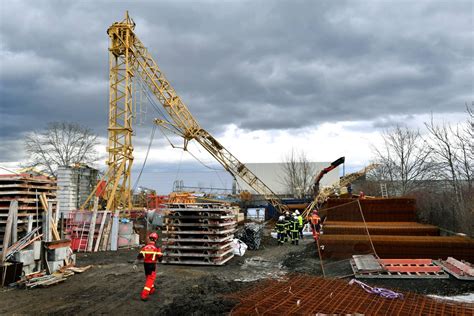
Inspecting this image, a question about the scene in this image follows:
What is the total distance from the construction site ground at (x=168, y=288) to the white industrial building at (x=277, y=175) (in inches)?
1725

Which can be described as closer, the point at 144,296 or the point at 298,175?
the point at 144,296

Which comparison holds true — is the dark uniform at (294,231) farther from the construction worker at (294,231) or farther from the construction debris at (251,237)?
the construction debris at (251,237)

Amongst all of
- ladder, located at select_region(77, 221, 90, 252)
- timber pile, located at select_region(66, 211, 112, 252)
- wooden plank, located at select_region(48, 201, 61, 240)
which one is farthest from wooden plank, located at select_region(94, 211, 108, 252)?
wooden plank, located at select_region(48, 201, 61, 240)

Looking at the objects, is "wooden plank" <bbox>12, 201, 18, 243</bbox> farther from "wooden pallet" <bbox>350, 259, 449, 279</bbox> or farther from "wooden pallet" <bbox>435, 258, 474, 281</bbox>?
"wooden pallet" <bbox>435, 258, 474, 281</bbox>

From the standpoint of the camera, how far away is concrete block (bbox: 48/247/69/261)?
399 inches

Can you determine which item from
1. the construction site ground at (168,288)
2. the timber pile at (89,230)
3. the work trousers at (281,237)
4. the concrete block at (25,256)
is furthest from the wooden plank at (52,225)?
the work trousers at (281,237)

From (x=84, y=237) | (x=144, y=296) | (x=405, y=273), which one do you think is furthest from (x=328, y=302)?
(x=84, y=237)

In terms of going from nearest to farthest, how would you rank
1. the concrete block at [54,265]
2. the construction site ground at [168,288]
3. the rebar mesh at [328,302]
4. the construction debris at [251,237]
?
the rebar mesh at [328,302], the construction site ground at [168,288], the concrete block at [54,265], the construction debris at [251,237]

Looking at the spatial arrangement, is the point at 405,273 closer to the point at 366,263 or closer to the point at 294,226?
the point at 366,263

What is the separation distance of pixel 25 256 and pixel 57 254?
87 centimetres

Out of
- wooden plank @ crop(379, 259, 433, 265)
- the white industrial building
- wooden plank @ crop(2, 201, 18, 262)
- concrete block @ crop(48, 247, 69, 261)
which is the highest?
the white industrial building

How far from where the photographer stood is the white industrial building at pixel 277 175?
185 feet

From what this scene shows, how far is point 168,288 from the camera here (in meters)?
8.73

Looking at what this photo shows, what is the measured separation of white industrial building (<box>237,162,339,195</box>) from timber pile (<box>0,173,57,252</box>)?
4460cm
